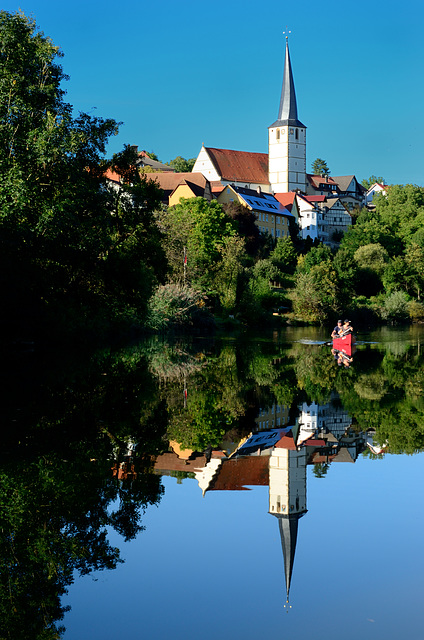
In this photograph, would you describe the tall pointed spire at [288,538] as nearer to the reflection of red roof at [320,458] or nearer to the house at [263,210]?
the reflection of red roof at [320,458]

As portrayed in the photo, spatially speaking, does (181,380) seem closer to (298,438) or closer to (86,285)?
(298,438)

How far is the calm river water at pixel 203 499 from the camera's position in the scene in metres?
5.43

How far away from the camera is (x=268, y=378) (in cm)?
2323

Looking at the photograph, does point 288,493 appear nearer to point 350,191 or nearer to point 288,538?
point 288,538

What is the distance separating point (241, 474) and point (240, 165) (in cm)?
13367

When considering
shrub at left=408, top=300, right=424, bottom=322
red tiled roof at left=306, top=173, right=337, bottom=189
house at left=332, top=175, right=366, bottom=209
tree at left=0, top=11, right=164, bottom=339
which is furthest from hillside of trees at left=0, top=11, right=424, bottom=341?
red tiled roof at left=306, top=173, right=337, bottom=189

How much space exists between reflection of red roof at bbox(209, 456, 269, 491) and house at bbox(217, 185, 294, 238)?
97128 mm

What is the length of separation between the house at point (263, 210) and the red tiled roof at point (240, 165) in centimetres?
1770

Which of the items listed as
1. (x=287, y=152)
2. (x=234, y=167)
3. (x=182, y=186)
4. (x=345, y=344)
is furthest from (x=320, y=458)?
(x=287, y=152)

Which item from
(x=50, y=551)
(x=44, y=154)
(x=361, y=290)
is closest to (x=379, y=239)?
(x=361, y=290)

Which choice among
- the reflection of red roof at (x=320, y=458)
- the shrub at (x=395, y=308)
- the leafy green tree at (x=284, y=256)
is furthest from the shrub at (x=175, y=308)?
the leafy green tree at (x=284, y=256)

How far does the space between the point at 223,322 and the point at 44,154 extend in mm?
34118

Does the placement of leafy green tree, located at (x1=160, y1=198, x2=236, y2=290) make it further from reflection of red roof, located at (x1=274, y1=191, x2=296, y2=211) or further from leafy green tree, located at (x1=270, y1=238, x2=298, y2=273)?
reflection of red roof, located at (x1=274, y1=191, x2=296, y2=211)

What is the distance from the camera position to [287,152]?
14462 cm
